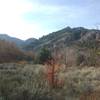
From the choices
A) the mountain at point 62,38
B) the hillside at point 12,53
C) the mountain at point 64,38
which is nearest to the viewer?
the hillside at point 12,53

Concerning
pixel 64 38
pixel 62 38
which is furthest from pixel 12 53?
pixel 62 38

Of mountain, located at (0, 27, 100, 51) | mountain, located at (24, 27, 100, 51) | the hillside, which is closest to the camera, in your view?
the hillside

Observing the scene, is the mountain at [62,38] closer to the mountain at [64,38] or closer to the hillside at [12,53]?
the mountain at [64,38]

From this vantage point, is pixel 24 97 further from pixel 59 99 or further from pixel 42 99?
pixel 59 99

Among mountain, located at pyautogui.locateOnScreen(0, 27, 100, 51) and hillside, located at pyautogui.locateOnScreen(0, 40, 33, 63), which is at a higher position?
mountain, located at pyautogui.locateOnScreen(0, 27, 100, 51)

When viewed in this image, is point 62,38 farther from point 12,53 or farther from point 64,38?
point 12,53

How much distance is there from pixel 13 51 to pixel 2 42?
4192 millimetres

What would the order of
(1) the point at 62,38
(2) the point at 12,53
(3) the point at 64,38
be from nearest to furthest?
(2) the point at 12,53 → (3) the point at 64,38 → (1) the point at 62,38

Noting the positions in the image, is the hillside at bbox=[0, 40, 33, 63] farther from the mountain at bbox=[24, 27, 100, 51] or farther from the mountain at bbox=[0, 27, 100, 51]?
the mountain at bbox=[24, 27, 100, 51]

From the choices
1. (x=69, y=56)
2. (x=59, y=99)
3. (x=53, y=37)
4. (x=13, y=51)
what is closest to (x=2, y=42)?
(x=13, y=51)

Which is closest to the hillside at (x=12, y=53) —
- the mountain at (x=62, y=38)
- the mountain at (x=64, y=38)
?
the mountain at (x=62, y=38)

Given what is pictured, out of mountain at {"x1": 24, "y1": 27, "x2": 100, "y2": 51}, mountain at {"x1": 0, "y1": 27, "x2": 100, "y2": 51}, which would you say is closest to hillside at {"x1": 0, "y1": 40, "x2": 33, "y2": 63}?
mountain at {"x1": 0, "y1": 27, "x2": 100, "y2": 51}

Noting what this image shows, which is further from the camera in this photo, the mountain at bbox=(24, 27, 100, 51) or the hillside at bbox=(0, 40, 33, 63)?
the mountain at bbox=(24, 27, 100, 51)

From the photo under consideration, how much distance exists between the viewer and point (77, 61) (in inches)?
1789
